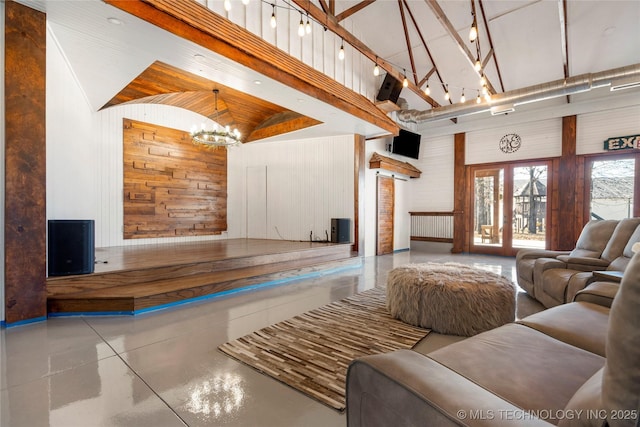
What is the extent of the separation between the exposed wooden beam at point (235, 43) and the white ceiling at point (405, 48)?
11cm

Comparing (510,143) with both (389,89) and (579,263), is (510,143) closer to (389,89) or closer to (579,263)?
(389,89)

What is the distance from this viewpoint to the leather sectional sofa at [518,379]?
62 centimetres

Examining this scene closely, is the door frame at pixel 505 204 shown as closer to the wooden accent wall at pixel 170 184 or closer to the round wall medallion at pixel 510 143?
the round wall medallion at pixel 510 143

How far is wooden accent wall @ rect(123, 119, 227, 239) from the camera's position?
625cm

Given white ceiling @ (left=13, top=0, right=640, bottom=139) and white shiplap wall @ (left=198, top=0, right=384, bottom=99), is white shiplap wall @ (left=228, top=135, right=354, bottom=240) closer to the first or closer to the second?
white ceiling @ (left=13, top=0, right=640, bottom=139)

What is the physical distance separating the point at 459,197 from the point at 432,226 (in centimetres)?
114

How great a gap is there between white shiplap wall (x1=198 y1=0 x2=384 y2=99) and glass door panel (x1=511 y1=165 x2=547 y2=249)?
455 centimetres

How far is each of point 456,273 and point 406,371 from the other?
2355 millimetres

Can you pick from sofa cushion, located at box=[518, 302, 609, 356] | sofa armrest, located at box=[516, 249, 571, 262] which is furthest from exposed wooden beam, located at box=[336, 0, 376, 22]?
sofa cushion, located at box=[518, 302, 609, 356]

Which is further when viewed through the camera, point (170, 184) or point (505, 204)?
point (505, 204)

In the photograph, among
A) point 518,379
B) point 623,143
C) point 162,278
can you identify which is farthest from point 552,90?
point 162,278

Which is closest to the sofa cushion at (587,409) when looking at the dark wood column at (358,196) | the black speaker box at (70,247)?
the black speaker box at (70,247)

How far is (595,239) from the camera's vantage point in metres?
3.57

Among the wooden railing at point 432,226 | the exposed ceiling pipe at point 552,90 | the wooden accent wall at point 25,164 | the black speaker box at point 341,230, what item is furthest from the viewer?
the wooden railing at point 432,226
